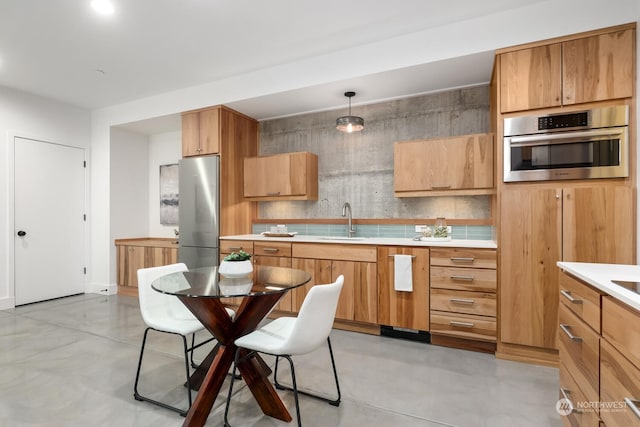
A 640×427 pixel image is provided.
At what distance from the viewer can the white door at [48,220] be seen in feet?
14.4

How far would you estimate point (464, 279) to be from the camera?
2879 millimetres

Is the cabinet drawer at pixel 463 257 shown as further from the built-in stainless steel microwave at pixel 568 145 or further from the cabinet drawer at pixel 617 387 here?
the cabinet drawer at pixel 617 387

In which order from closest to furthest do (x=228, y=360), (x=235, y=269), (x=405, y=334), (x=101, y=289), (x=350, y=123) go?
1. (x=228, y=360)
2. (x=235, y=269)
3. (x=405, y=334)
4. (x=350, y=123)
5. (x=101, y=289)

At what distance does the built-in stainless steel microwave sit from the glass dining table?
2036mm

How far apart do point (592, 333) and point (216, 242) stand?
12.1 feet

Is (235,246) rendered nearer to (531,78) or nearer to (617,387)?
(531,78)

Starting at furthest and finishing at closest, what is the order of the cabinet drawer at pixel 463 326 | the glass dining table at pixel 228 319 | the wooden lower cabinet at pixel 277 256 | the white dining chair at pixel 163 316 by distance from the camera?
the wooden lower cabinet at pixel 277 256 < the cabinet drawer at pixel 463 326 < the white dining chair at pixel 163 316 < the glass dining table at pixel 228 319

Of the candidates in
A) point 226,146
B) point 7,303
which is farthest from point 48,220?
point 226,146

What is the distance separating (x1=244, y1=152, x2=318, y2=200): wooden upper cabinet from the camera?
4.09m

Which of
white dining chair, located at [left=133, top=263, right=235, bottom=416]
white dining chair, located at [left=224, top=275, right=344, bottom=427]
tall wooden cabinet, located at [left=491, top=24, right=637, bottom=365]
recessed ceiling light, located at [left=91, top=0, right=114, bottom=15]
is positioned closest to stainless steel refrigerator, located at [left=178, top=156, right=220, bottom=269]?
white dining chair, located at [left=133, top=263, right=235, bottom=416]

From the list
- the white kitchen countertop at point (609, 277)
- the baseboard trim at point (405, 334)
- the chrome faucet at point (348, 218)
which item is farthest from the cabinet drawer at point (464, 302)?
the chrome faucet at point (348, 218)

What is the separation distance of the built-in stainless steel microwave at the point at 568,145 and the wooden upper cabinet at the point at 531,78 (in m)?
0.12

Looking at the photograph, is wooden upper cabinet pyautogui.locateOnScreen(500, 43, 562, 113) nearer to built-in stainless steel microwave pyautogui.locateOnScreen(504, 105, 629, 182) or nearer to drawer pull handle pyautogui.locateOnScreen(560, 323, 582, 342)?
built-in stainless steel microwave pyautogui.locateOnScreen(504, 105, 629, 182)

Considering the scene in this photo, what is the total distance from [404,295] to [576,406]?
1.64 metres
